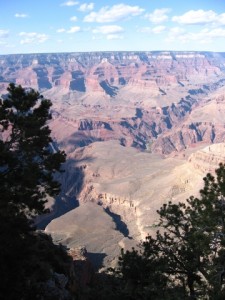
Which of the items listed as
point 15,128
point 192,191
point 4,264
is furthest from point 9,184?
point 192,191

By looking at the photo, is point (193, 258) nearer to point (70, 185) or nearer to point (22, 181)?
point (22, 181)

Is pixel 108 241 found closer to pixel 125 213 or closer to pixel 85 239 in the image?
pixel 85 239

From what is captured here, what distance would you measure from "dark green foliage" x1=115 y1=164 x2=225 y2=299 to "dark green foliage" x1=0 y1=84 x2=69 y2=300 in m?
4.72

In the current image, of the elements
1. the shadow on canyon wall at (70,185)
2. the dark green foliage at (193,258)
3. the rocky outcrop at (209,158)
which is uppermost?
the dark green foliage at (193,258)

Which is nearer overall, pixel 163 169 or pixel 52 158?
pixel 52 158

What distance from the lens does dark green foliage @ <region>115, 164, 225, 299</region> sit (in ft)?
56.0

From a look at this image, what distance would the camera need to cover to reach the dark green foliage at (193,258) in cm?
1706

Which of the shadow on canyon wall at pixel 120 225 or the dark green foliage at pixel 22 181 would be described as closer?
the dark green foliage at pixel 22 181

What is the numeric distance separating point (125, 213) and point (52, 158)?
69148 millimetres

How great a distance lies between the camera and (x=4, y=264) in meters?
16.0

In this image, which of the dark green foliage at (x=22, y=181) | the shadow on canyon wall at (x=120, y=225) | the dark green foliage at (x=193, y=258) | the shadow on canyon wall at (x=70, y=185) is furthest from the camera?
the shadow on canyon wall at (x=70, y=185)

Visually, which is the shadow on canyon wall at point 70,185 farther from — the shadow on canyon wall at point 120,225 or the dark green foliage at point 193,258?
the dark green foliage at point 193,258

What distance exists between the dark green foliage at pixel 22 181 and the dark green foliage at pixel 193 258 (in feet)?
15.5

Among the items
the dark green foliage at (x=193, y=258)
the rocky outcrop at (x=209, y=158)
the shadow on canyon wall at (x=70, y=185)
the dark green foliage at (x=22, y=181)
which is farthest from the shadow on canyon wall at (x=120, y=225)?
the dark green foliage at (x=22, y=181)
